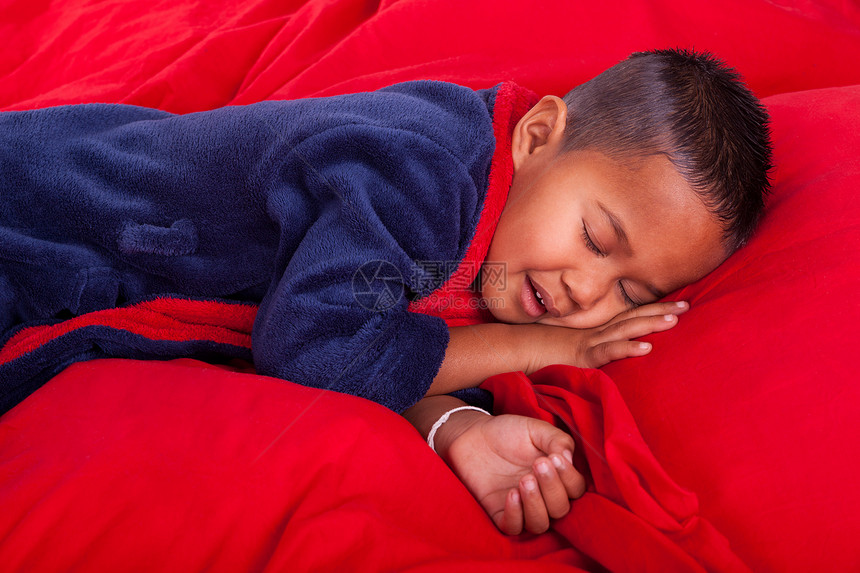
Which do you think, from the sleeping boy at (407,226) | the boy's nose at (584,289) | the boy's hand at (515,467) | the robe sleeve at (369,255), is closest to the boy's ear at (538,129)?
the sleeping boy at (407,226)

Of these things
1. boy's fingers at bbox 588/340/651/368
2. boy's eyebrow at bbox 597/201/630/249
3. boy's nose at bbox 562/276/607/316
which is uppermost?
boy's eyebrow at bbox 597/201/630/249

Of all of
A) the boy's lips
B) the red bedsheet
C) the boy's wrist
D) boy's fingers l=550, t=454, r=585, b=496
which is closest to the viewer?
the red bedsheet

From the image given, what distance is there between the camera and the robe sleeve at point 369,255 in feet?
2.49

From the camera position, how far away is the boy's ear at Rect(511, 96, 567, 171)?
95 cm

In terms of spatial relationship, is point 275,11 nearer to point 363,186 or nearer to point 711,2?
point 363,186

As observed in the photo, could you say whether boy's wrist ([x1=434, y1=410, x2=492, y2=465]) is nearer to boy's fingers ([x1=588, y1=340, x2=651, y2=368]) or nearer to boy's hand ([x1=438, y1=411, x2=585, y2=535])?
boy's hand ([x1=438, y1=411, x2=585, y2=535])

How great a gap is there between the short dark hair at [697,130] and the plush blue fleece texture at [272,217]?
0.19m

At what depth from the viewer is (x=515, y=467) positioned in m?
0.71

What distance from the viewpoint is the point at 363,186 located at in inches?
31.3

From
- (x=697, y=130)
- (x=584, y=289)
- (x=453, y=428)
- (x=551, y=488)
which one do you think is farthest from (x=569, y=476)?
(x=697, y=130)

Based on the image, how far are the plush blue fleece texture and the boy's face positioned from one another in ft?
0.27

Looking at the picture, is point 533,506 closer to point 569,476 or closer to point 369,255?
point 569,476

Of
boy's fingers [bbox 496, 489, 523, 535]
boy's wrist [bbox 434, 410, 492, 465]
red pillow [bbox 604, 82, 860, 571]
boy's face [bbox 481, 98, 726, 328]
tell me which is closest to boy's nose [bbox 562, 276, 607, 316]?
boy's face [bbox 481, 98, 726, 328]

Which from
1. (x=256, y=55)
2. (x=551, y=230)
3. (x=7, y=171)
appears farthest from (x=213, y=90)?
(x=551, y=230)
